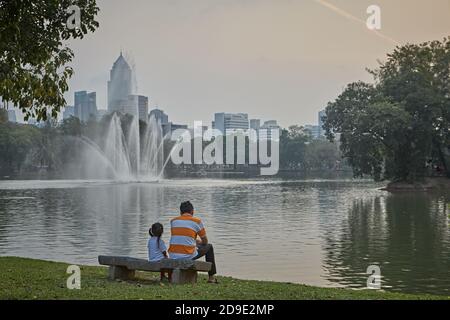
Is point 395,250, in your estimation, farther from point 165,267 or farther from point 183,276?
point 165,267

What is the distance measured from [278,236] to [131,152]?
62.4m

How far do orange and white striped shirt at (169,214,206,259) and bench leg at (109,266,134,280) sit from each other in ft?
4.76

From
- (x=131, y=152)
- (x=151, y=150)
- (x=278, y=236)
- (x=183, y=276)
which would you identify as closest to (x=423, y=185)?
(x=151, y=150)

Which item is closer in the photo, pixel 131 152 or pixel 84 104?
pixel 131 152

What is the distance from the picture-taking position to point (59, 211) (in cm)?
3947

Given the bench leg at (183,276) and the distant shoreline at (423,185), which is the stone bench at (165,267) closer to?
the bench leg at (183,276)

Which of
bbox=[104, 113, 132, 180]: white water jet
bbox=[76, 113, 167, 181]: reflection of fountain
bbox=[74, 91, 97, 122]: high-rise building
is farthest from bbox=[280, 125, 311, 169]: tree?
bbox=[104, 113, 132, 180]: white water jet

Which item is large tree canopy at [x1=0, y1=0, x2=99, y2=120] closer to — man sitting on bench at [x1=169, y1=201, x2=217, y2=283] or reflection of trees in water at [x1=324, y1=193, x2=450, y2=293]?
man sitting on bench at [x1=169, y1=201, x2=217, y2=283]

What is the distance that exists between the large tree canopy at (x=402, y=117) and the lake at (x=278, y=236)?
25.8m

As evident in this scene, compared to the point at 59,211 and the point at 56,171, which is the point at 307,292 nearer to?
the point at 59,211

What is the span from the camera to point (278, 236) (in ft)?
92.6

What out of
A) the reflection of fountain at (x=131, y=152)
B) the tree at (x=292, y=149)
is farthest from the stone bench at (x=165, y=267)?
the tree at (x=292, y=149)

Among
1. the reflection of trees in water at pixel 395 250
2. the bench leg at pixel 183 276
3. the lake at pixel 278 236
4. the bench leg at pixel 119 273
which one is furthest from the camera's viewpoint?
the lake at pixel 278 236

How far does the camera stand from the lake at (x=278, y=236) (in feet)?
64.7
